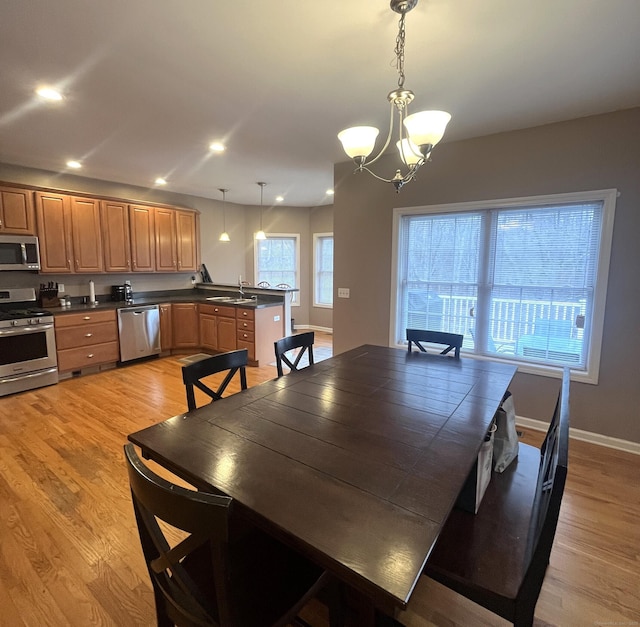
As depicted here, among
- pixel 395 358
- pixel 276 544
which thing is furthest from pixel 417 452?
pixel 395 358

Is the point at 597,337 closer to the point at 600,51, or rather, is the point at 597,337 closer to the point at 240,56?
the point at 600,51

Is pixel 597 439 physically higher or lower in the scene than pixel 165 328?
lower

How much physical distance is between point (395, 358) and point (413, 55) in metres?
1.90

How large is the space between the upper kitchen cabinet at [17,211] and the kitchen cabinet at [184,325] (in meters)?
1.95

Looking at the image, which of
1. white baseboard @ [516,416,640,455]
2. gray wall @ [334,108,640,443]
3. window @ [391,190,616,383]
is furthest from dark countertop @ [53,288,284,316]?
white baseboard @ [516,416,640,455]

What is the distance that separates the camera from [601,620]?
147 cm

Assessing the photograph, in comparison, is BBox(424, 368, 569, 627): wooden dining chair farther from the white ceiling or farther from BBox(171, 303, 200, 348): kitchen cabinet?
BBox(171, 303, 200, 348): kitchen cabinet

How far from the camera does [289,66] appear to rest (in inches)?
84.3

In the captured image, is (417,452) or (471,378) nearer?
(417,452)

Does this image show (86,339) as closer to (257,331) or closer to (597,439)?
(257,331)

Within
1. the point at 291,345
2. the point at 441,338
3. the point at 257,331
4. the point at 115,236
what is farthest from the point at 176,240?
the point at 441,338

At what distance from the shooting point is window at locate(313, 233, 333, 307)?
729cm

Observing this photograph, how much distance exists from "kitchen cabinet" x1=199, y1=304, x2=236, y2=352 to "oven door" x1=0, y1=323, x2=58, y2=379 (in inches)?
75.3

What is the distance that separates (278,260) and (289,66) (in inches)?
211
